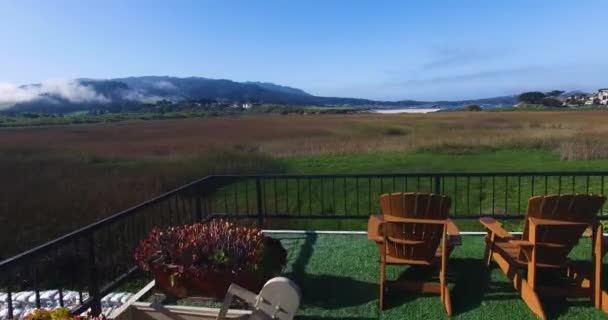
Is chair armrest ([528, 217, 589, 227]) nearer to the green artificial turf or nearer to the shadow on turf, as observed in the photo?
the green artificial turf

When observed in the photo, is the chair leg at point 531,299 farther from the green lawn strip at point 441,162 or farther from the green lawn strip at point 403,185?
the green lawn strip at point 441,162

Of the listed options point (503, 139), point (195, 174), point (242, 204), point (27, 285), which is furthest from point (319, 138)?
point (27, 285)

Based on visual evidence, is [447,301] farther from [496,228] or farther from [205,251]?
[205,251]

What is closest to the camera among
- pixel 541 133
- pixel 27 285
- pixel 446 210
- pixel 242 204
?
pixel 446 210

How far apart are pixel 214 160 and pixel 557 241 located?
53.5ft

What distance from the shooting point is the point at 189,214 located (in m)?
7.12

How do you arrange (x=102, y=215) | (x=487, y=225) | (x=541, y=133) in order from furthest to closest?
1. (x=541, y=133)
2. (x=102, y=215)
3. (x=487, y=225)

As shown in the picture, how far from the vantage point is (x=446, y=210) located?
3.99 meters

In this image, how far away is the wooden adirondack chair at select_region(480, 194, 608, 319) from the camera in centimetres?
371

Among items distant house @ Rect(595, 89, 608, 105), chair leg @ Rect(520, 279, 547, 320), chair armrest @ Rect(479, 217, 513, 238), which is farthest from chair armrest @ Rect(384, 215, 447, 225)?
distant house @ Rect(595, 89, 608, 105)

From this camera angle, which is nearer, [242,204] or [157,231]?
[157,231]

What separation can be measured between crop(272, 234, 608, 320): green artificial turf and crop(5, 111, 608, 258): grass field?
7.12m

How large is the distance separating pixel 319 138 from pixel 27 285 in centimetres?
2294

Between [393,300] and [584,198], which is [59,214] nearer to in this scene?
[393,300]
